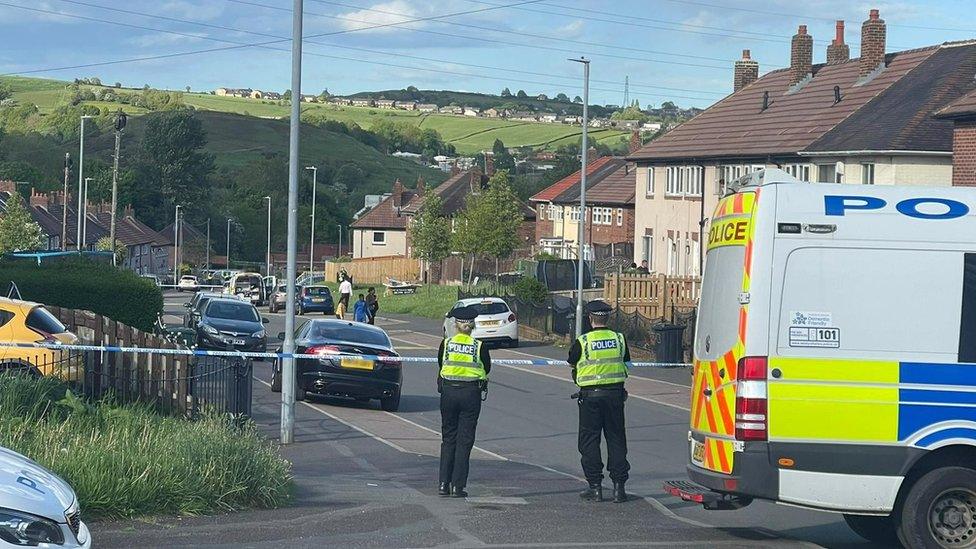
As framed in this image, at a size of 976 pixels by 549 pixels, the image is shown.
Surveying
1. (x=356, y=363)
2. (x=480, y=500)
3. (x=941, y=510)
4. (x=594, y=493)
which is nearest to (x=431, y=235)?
(x=356, y=363)

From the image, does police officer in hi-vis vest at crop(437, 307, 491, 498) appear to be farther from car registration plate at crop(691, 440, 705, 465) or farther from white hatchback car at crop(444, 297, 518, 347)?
white hatchback car at crop(444, 297, 518, 347)

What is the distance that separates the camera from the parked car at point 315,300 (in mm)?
59781

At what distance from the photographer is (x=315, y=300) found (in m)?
59.9

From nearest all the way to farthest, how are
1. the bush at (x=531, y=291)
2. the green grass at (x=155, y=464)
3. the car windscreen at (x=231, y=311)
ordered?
the green grass at (x=155, y=464) → the car windscreen at (x=231, y=311) → the bush at (x=531, y=291)

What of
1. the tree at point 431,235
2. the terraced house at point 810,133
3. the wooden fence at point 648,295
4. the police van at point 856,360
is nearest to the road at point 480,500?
the police van at point 856,360

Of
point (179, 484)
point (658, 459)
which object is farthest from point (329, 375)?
point (179, 484)

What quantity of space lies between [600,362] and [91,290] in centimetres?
1799

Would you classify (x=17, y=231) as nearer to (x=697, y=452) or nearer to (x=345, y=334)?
(x=345, y=334)

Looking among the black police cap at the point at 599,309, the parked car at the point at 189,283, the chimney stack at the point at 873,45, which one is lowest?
the parked car at the point at 189,283

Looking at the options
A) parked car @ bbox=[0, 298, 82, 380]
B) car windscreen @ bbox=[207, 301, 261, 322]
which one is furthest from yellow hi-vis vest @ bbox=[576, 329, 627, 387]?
car windscreen @ bbox=[207, 301, 261, 322]

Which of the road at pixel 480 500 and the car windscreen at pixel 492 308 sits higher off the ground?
the car windscreen at pixel 492 308

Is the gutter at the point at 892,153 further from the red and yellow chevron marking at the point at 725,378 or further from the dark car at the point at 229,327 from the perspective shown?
the red and yellow chevron marking at the point at 725,378

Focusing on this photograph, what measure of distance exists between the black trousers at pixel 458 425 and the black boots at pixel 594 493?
44.4 inches

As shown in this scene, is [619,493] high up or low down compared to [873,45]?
down
